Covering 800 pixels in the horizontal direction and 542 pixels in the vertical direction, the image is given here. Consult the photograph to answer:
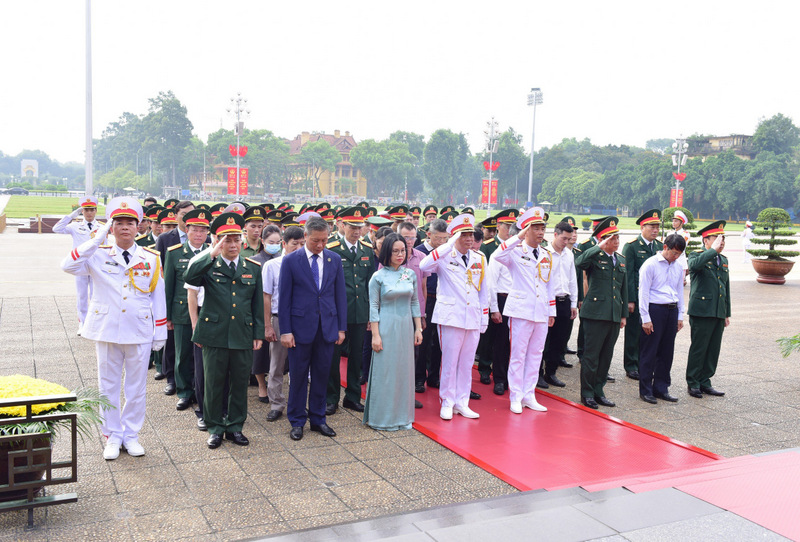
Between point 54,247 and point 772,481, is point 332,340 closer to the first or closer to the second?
point 772,481

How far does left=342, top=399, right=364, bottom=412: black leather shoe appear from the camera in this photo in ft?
19.6

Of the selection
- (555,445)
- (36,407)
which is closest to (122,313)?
(36,407)

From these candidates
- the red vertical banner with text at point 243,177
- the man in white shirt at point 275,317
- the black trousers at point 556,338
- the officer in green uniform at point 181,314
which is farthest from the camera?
the red vertical banner with text at point 243,177

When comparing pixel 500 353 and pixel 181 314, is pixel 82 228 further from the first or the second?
pixel 500 353

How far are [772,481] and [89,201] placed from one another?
847 centimetres

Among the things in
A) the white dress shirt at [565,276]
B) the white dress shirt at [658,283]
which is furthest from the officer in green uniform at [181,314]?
the white dress shirt at [658,283]

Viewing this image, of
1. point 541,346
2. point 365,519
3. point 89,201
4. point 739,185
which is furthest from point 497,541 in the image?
point 739,185

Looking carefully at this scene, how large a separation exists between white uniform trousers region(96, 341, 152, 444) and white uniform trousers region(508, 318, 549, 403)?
3.36 meters

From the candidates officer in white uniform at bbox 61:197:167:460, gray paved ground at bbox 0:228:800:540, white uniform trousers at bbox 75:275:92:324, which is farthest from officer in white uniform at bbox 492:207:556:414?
white uniform trousers at bbox 75:275:92:324

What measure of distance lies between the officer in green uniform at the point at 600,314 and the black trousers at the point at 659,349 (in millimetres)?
472

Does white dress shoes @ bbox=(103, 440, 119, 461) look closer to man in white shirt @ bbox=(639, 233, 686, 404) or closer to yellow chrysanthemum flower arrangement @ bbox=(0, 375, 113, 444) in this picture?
yellow chrysanthemum flower arrangement @ bbox=(0, 375, 113, 444)

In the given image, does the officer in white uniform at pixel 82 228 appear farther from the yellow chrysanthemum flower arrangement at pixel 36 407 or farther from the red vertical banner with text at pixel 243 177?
the red vertical banner with text at pixel 243 177

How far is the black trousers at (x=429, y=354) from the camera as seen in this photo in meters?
6.69

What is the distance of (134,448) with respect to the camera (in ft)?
15.1
